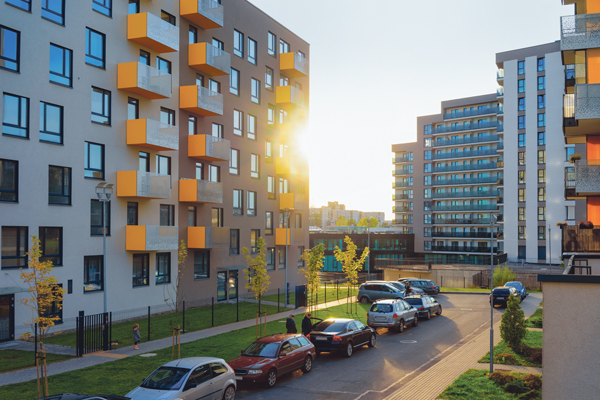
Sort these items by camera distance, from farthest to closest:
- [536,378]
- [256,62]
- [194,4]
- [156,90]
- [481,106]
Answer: [481,106]
[256,62]
[194,4]
[156,90]
[536,378]

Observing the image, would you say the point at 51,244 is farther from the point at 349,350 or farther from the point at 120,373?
the point at 349,350

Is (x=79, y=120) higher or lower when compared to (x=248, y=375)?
higher

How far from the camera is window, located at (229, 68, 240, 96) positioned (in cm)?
3894

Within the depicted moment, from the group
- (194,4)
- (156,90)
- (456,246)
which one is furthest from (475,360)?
(456,246)

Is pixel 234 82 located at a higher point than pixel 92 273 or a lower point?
higher

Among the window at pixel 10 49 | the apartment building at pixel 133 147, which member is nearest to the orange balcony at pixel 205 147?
the apartment building at pixel 133 147

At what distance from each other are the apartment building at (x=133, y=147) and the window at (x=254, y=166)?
4.6 inches

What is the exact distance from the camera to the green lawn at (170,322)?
23.6 m

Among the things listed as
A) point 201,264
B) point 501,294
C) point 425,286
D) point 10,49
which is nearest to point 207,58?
point 10,49

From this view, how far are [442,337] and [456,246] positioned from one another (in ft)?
224

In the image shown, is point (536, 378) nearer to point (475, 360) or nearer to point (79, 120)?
point (475, 360)

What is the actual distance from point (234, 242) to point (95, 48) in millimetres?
17439

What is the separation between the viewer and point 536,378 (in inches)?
613

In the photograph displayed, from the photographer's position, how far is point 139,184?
92.9 ft
